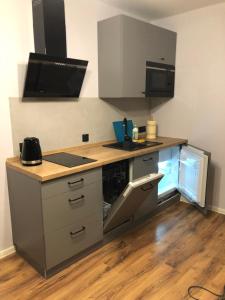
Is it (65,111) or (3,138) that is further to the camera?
(65,111)

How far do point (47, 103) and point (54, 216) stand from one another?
1054mm

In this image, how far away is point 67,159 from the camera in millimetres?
2162

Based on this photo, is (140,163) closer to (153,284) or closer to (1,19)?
(153,284)

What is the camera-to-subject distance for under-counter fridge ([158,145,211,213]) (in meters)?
2.74

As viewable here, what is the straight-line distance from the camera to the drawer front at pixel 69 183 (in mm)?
1772

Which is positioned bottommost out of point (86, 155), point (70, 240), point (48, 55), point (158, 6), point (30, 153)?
point (70, 240)

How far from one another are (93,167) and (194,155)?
1.37 m

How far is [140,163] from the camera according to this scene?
8.38 ft

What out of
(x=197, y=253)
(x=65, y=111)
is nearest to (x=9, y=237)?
(x=65, y=111)

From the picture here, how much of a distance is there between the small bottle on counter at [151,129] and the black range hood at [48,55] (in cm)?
139

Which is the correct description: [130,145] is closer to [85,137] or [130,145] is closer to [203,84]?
[85,137]

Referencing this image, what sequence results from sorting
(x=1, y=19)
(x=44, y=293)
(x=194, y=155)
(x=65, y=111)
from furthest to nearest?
1. (x=194, y=155)
2. (x=65, y=111)
3. (x=1, y=19)
4. (x=44, y=293)

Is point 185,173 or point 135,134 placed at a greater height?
point 135,134

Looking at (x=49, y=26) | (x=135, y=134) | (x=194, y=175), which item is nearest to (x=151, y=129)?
(x=135, y=134)
